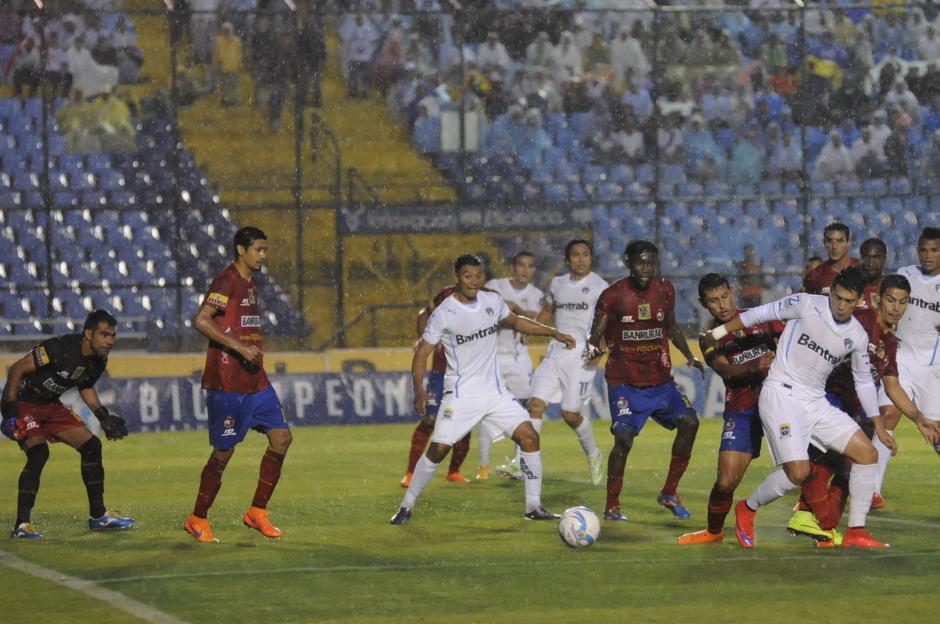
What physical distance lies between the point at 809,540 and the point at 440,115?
19261 mm

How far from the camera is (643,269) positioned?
1171cm

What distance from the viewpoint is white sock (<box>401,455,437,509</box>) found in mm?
11578

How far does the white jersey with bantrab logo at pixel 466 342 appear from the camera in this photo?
11586 mm

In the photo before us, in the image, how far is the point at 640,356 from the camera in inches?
469

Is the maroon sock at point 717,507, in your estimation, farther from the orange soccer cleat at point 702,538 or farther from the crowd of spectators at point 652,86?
the crowd of spectators at point 652,86

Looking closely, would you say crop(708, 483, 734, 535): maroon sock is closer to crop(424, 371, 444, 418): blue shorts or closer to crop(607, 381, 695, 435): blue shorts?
crop(607, 381, 695, 435): blue shorts

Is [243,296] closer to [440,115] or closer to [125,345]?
[125,345]

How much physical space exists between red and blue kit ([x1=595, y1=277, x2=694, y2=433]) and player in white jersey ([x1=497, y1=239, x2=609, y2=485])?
208cm

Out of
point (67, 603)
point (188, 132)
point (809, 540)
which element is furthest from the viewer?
point (188, 132)

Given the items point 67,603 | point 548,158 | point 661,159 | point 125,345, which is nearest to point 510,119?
point 548,158

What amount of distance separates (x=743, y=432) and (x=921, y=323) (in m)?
3.16

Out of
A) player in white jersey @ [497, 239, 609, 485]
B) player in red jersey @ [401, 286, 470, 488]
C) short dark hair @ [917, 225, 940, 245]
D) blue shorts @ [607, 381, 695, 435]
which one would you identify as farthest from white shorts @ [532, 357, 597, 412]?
short dark hair @ [917, 225, 940, 245]

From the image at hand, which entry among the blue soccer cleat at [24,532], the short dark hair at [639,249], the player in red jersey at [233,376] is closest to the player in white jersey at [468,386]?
the short dark hair at [639,249]

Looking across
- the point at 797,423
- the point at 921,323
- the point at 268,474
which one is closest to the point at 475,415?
the point at 268,474
